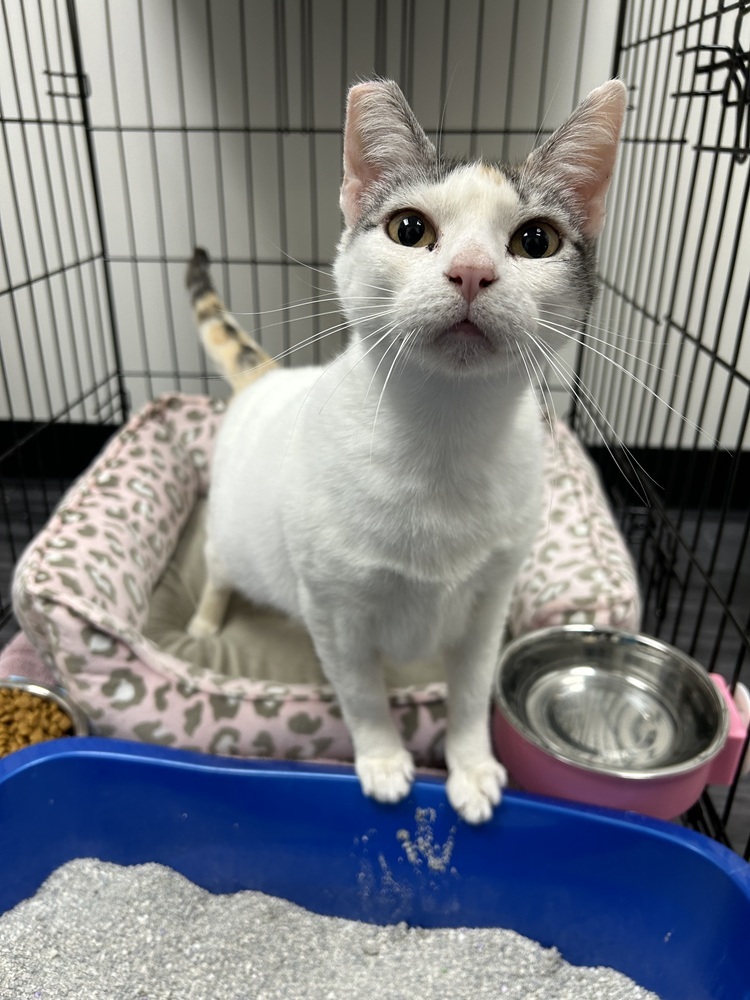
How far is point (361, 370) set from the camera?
0.84 meters

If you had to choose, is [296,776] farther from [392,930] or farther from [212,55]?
[212,55]

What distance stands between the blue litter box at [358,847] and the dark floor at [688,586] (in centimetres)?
21

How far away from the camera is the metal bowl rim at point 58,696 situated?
107 centimetres

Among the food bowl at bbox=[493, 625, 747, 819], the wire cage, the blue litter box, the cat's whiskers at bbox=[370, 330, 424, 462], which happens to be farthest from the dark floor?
the cat's whiskers at bbox=[370, 330, 424, 462]

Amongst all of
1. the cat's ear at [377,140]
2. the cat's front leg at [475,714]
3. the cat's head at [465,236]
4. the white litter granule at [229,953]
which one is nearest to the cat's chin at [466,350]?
the cat's head at [465,236]

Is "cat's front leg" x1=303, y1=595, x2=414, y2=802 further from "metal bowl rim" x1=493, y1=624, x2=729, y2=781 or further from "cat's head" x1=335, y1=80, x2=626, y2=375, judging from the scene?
"cat's head" x1=335, y1=80, x2=626, y2=375

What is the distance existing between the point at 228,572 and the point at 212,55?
1284 mm

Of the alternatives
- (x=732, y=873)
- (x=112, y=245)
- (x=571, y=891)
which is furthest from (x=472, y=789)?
(x=112, y=245)

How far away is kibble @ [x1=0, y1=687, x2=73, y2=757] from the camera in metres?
1.04

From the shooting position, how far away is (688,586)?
155cm

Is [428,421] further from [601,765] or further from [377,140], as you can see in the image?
[601,765]

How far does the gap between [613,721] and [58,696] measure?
819 millimetres

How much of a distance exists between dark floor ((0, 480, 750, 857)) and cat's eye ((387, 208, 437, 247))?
0.67 meters

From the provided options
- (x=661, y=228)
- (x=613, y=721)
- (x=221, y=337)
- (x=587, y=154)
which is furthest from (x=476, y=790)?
(x=661, y=228)
